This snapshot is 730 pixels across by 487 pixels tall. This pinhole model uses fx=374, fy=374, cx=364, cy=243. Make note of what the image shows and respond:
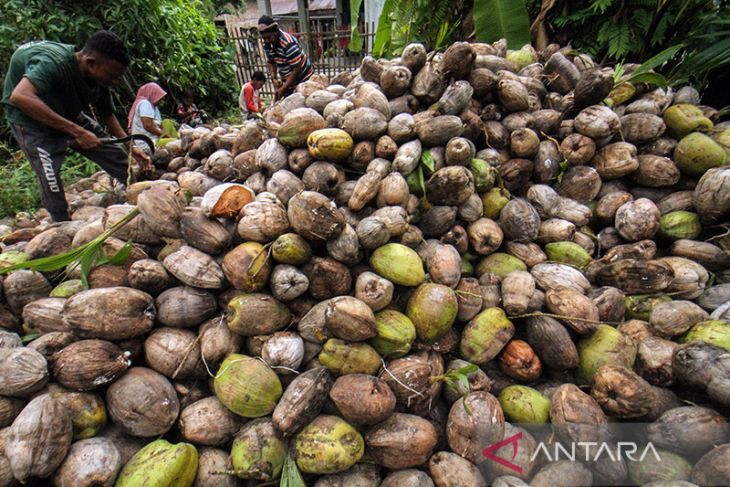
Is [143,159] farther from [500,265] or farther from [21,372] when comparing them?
[500,265]

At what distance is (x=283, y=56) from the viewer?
6.88 m

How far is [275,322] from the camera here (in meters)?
2.08

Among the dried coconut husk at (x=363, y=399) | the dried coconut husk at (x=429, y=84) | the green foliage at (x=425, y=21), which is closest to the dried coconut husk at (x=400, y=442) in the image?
the dried coconut husk at (x=363, y=399)

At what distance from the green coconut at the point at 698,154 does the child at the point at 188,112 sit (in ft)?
27.4

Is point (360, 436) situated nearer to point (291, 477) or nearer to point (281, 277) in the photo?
point (291, 477)

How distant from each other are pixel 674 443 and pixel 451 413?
1.00 meters

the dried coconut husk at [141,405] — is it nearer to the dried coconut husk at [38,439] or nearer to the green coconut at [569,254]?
the dried coconut husk at [38,439]

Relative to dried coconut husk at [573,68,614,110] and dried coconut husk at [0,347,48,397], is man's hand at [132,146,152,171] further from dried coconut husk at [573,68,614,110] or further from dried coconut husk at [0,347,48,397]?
dried coconut husk at [573,68,614,110]

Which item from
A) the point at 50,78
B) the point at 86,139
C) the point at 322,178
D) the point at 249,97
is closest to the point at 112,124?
the point at 86,139

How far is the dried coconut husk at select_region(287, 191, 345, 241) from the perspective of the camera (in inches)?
83.6

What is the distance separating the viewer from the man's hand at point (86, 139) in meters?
3.81

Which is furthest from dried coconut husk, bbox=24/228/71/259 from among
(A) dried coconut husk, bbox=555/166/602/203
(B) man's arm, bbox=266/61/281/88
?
(B) man's arm, bbox=266/61/281/88

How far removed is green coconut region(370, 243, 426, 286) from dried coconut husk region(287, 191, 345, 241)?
1.01ft

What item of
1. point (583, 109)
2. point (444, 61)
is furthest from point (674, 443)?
point (444, 61)
